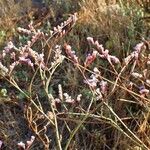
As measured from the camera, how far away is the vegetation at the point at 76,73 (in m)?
3.03

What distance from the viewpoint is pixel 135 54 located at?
2297 mm

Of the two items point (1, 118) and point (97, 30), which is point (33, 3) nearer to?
point (97, 30)

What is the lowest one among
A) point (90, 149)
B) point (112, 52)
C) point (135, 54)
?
point (90, 149)

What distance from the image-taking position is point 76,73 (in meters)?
3.80

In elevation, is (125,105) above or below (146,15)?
below

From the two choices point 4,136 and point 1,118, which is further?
point 1,118

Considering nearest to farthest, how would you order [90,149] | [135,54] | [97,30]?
[135,54] → [90,149] → [97,30]

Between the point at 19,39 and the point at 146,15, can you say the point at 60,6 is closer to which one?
the point at 19,39

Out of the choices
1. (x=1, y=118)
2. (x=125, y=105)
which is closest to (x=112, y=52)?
(x=125, y=105)

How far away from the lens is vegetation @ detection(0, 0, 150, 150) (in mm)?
3027

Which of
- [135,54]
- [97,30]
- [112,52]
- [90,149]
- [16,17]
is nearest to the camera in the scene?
[135,54]

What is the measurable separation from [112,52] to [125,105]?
779mm

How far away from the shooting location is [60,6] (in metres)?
5.21

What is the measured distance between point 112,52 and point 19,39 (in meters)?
1.03
